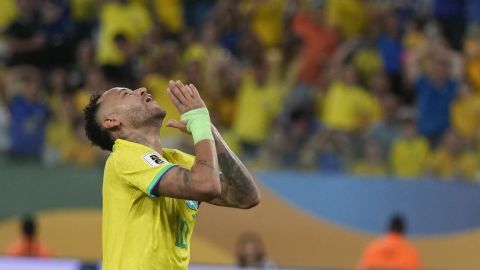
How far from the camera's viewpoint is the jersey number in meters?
4.36

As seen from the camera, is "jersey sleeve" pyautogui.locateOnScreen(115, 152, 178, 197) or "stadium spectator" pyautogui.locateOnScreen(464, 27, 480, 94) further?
"stadium spectator" pyautogui.locateOnScreen(464, 27, 480, 94)

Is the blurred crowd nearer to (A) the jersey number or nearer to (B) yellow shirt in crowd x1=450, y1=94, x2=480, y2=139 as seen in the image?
(B) yellow shirt in crowd x1=450, y1=94, x2=480, y2=139

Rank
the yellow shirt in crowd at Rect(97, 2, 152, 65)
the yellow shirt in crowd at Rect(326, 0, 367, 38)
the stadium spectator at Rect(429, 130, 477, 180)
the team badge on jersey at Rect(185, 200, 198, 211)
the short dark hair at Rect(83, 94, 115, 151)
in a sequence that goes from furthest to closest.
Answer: the yellow shirt in crowd at Rect(97, 2, 152, 65) < the yellow shirt in crowd at Rect(326, 0, 367, 38) < the stadium spectator at Rect(429, 130, 477, 180) < the short dark hair at Rect(83, 94, 115, 151) < the team badge on jersey at Rect(185, 200, 198, 211)

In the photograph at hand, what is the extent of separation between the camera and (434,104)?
31.2 ft

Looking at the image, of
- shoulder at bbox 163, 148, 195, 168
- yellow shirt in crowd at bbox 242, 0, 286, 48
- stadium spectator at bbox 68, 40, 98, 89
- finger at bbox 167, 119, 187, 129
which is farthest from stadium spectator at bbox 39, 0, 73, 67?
finger at bbox 167, 119, 187, 129

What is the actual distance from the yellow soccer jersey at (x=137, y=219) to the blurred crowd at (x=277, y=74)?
16.4 ft

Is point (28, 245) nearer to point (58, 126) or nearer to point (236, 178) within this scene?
point (58, 126)

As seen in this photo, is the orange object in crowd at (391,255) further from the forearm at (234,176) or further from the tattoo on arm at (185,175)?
the tattoo on arm at (185,175)

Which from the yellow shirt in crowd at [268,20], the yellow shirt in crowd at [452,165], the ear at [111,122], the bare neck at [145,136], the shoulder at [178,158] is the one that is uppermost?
the yellow shirt in crowd at [268,20]

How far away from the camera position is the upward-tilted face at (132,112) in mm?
4461

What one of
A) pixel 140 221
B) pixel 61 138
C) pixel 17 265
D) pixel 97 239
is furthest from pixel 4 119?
pixel 140 221

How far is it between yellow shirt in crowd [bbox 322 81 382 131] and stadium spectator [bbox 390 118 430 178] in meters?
0.31

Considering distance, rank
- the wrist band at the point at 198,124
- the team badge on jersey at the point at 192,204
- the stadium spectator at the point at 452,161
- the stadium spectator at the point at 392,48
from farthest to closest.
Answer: the stadium spectator at the point at 392,48 → the stadium spectator at the point at 452,161 → the team badge on jersey at the point at 192,204 → the wrist band at the point at 198,124

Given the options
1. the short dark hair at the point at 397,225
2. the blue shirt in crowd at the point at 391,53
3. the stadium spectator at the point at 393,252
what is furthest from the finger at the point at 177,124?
the blue shirt in crowd at the point at 391,53
